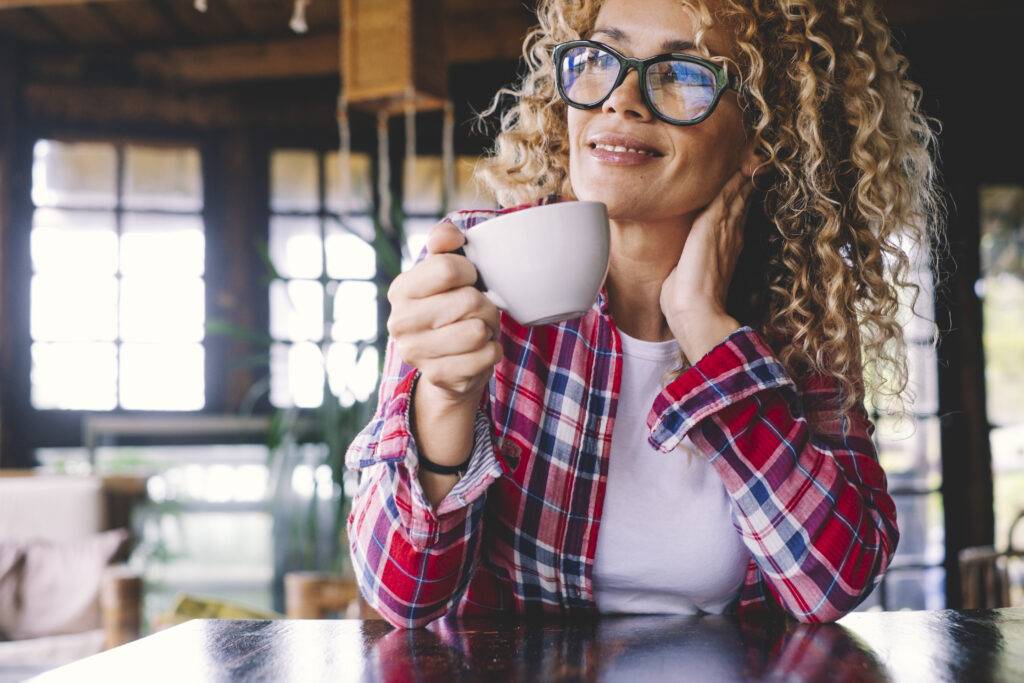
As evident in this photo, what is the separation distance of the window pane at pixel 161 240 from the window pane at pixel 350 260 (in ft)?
2.12

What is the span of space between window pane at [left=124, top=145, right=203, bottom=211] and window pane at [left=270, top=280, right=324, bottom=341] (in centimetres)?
61

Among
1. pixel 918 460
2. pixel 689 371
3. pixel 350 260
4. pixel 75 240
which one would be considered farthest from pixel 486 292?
pixel 75 240

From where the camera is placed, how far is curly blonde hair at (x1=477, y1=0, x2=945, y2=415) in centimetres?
111

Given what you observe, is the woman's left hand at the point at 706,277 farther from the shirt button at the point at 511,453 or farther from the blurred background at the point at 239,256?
the blurred background at the point at 239,256

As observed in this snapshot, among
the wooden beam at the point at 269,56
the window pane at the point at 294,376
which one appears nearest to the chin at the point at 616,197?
the wooden beam at the point at 269,56

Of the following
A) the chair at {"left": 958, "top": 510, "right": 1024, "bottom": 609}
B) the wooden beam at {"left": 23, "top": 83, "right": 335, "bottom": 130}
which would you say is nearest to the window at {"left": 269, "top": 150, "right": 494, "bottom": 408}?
the wooden beam at {"left": 23, "top": 83, "right": 335, "bottom": 130}

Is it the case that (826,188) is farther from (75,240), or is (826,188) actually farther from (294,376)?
(75,240)

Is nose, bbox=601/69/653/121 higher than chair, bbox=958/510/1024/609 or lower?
higher

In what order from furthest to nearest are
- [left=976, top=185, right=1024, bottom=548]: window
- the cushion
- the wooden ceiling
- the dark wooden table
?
[left=976, top=185, right=1024, bottom=548]: window → the wooden ceiling → the cushion → the dark wooden table

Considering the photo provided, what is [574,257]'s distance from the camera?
0.68 m

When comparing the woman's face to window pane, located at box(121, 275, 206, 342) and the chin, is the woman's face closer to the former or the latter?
the chin

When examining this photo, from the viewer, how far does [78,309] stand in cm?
492

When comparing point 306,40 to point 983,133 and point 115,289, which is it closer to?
point 115,289

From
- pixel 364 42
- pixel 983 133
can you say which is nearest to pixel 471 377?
pixel 364 42
